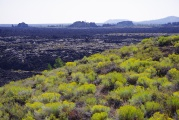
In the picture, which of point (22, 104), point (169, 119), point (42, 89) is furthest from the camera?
point (42, 89)

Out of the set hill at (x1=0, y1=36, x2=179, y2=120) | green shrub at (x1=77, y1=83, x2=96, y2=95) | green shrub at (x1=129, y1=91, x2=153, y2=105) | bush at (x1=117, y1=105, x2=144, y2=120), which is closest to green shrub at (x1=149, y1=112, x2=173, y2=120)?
hill at (x1=0, y1=36, x2=179, y2=120)

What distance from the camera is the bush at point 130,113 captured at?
7196 mm

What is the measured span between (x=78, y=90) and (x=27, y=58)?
42.7m

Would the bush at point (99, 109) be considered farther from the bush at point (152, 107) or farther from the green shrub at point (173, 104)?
the green shrub at point (173, 104)

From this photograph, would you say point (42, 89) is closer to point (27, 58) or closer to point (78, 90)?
point (78, 90)

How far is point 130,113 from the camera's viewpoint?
7285 millimetres

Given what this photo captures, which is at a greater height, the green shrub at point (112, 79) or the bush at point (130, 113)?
the green shrub at point (112, 79)

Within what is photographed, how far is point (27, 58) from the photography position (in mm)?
50969

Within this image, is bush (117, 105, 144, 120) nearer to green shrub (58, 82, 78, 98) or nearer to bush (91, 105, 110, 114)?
bush (91, 105, 110, 114)

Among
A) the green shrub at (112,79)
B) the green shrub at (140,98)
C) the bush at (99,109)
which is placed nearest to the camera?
the bush at (99,109)

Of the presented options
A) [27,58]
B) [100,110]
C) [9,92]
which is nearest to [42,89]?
[9,92]

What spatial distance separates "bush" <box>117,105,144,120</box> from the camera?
7.20 m

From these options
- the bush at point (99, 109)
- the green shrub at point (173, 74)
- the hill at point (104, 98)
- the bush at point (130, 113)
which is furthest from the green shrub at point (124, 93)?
the green shrub at point (173, 74)

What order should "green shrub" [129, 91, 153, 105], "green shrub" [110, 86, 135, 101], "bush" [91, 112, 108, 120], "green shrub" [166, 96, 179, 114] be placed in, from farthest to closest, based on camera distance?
1. "green shrub" [110, 86, 135, 101]
2. "green shrub" [129, 91, 153, 105]
3. "green shrub" [166, 96, 179, 114]
4. "bush" [91, 112, 108, 120]
